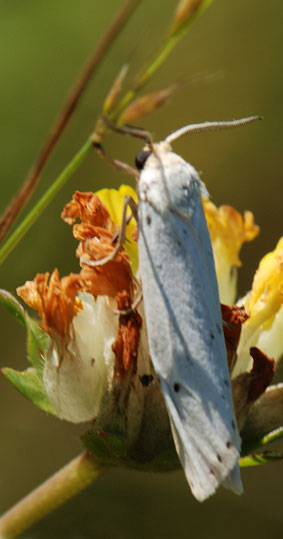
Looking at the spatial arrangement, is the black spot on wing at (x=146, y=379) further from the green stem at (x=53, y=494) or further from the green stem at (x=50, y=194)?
the green stem at (x=50, y=194)

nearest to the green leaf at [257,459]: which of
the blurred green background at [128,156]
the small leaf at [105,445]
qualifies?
the small leaf at [105,445]

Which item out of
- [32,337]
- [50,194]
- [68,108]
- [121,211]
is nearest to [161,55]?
[68,108]

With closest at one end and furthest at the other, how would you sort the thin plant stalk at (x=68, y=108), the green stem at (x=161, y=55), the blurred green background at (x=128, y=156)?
the thin plant stalk at (x=68, y=108) → the green stem at (x=161, y=55) → the blurred green background at (x=128, y=156)

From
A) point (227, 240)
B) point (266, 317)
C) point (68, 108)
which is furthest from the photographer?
point (227, 240)

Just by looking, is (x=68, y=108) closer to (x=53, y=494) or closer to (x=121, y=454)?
(x=121, y=454)

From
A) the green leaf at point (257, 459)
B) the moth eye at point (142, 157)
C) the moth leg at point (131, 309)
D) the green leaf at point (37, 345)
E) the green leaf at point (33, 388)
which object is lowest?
the green leaf at point (257, 459)

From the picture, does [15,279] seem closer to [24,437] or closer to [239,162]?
[24,437]

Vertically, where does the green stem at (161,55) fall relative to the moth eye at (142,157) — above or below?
above
